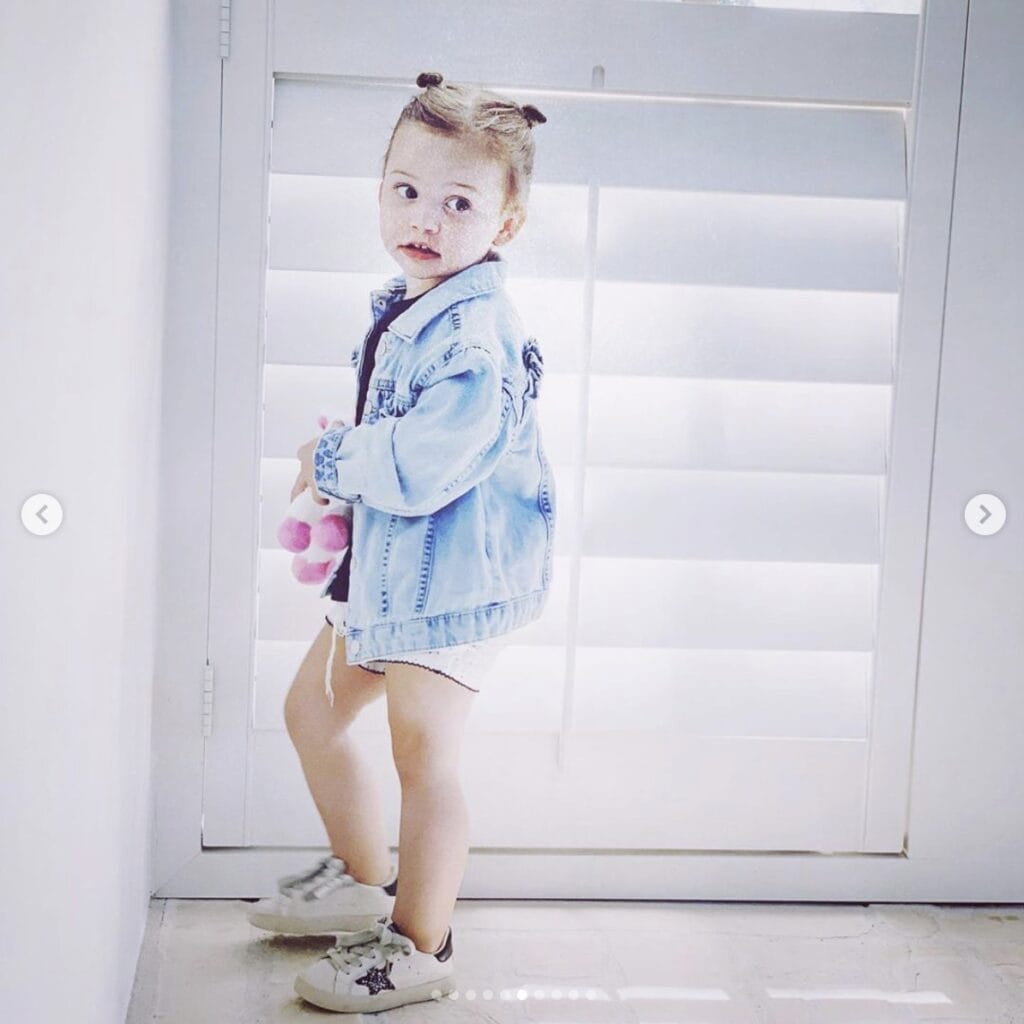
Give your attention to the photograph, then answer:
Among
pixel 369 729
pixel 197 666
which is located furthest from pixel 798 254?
pixel 197 666

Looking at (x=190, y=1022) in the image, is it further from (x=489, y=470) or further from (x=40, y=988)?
(x=489, y=470)

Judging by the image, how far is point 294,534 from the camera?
1.84 meters

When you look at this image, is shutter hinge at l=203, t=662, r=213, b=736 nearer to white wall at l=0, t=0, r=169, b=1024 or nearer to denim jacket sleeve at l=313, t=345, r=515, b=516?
white wall at l=0, t=0, r=169, b=1024

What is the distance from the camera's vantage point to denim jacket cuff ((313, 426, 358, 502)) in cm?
175

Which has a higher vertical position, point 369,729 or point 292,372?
point 292,372

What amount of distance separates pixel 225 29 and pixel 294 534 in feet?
2.22

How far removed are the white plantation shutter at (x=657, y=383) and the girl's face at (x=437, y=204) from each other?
0.09 m

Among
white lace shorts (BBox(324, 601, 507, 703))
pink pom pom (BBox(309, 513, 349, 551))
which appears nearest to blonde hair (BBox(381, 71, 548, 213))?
pink pom pom (BBox(309, 513, 349, 551))

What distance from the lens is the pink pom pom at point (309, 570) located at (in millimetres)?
1851

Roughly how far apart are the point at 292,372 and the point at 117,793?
646 mm

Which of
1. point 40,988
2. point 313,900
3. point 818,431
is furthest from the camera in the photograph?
point 818,431

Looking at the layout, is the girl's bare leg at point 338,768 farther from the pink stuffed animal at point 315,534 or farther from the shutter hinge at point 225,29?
the shutter hinge at point 225,29

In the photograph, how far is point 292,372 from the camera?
187 centimetres

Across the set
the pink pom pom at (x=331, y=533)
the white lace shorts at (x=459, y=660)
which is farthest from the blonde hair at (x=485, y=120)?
the white lace shorts at (x=459, y=660)
